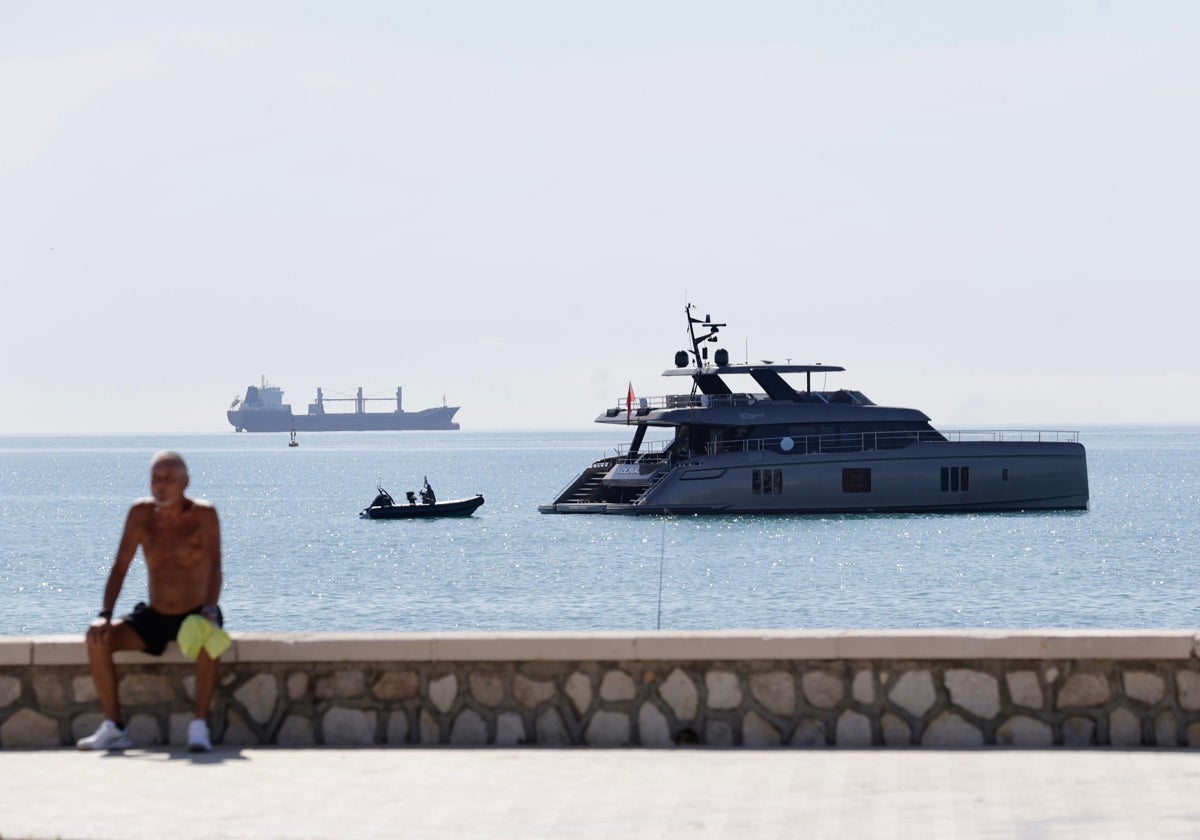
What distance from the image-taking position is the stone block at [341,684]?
10258 millimetres

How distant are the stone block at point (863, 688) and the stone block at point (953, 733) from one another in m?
0.38

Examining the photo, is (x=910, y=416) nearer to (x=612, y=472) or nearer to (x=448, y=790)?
(x=612, y=472)

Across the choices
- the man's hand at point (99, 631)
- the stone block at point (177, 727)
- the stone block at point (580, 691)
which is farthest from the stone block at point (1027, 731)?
the man's hand at point (99, 631)

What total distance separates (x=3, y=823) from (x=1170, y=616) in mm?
37003

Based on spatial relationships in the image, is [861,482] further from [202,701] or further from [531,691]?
[202,701]

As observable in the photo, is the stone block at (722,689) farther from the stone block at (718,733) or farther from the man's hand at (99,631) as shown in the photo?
the man's hand at (99,631)

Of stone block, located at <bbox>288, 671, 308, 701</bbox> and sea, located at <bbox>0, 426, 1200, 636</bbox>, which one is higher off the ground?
stone block, located at <bbox>288, 671, 308, 701</bbox>

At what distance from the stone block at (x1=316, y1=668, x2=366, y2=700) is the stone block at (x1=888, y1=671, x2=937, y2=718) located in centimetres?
304

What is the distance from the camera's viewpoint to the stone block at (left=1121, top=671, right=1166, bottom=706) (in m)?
9.70

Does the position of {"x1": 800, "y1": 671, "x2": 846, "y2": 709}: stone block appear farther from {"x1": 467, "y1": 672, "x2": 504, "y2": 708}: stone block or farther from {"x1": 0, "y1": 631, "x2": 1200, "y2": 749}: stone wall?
{"x1": 467, "y1": 672, "x2": 504, "y2": 708}: stone block

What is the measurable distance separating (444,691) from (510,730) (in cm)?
45

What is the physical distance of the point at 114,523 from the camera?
89.2 meters

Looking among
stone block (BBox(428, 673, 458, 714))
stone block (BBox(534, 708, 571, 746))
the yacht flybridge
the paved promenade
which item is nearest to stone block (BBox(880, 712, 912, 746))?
the paved promenade

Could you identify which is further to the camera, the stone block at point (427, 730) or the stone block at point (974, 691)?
the stone block at point (427, 730)
